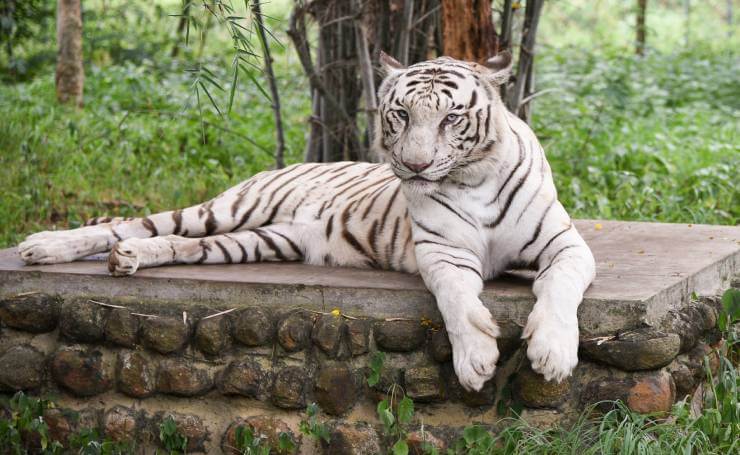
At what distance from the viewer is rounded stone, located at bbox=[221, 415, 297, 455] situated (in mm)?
3246

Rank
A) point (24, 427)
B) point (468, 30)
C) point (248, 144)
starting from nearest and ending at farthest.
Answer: point (24, 427)
point (468, 30)
point (248, 144)

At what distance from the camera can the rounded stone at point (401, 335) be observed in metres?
3.12

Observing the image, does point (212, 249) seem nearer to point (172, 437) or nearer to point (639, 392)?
point (172, 437)

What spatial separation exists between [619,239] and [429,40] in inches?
77.7

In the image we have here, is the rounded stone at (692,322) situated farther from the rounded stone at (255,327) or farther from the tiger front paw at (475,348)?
the rounded stone at (255,327)

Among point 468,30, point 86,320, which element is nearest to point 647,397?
point 86,320

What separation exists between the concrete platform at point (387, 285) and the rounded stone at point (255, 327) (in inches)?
1.9

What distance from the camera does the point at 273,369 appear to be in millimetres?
3289

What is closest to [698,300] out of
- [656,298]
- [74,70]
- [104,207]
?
[656,298]

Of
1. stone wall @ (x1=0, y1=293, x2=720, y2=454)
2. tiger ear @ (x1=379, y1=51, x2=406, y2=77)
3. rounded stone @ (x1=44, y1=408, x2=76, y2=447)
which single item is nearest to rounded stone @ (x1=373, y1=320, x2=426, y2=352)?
stone wall @ (x1=0, y1=293, x2=720, y2=454)

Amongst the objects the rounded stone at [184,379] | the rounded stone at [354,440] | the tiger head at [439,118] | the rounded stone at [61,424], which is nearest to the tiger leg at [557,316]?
the tiger head at [439,118]

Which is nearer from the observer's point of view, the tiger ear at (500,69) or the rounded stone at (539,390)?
the rounded stone at (539,390)

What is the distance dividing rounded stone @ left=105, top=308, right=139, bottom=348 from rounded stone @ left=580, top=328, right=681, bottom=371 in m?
1.58

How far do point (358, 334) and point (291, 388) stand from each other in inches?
12.0
